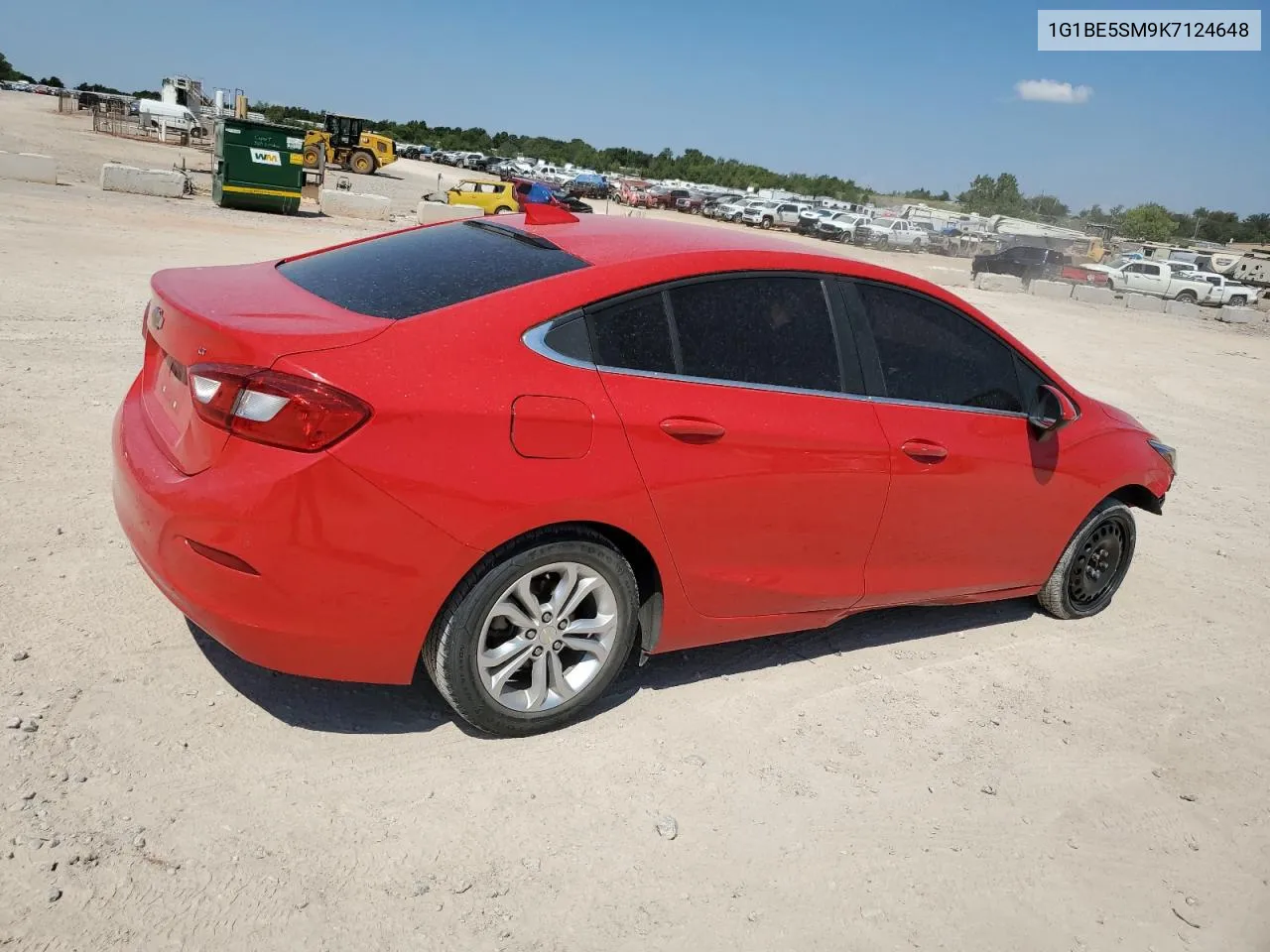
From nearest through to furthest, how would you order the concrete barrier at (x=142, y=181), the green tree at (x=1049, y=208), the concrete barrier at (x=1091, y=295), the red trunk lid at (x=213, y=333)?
1. the red trunk lid at (x=213, y=333)
2. the concrete barrier at (x=142, y=181)
3. the concrete barrier at (x=1091, y=295)
4. the green tree at (x=1049, y=208)

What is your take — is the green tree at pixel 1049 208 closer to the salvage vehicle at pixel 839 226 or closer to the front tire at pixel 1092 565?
the salvage vehicle at pixel 839 226

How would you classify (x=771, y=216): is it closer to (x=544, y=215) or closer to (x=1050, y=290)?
(x=1050, y=290)

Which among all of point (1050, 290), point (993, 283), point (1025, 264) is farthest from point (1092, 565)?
point (1025, 264)

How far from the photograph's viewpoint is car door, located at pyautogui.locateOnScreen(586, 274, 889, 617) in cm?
331

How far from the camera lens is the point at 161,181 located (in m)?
22.7

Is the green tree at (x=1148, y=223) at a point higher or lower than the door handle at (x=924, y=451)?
higher

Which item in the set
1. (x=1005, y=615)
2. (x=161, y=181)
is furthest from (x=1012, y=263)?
(x=1005, y=615)

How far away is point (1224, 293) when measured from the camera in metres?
36.3

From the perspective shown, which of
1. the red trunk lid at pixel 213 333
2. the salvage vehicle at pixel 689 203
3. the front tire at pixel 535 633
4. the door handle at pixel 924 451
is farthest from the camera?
the salvage vehicle at pixel 689 203

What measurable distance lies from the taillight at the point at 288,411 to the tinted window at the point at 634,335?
83 cm

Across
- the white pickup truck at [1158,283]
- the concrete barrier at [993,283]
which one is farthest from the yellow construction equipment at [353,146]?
the white pickup truck at [1158,283]

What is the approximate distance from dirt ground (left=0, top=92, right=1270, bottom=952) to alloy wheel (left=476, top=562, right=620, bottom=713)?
0.68 ft

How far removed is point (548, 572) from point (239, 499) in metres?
0.97

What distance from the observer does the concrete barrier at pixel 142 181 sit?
72.1 feet
